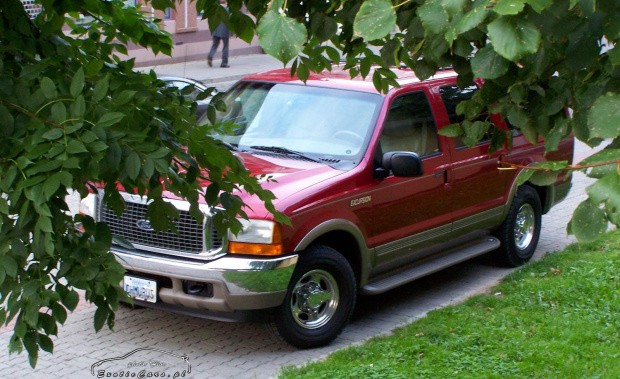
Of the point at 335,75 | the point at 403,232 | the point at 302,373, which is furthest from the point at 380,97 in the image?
the point at 302,373

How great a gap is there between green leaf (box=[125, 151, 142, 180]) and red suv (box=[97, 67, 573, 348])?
7.93 feet

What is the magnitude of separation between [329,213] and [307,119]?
1.12 meters

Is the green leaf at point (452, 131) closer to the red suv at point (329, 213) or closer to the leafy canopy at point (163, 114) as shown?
the leafy canopy at point (163, 114)

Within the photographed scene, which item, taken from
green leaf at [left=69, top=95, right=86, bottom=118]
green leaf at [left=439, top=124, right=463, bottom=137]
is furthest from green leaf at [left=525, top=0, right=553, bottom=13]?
green leaf at [left=69, top=95, right=86, bottom=118]

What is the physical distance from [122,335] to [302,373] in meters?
1.83

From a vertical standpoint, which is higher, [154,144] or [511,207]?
[154,144]

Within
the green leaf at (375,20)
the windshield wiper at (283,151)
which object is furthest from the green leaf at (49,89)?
the windshield wiper at (283,151)

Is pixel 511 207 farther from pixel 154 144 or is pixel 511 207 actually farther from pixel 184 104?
pixel 154 144

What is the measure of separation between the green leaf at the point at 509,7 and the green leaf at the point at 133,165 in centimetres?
127

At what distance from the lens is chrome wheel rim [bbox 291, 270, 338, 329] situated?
6.03 m

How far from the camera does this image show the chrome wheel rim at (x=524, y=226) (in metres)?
8.42

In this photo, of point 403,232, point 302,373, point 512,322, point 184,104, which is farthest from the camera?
point 403,232

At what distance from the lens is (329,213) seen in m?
6.04

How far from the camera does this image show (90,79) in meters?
2.97
